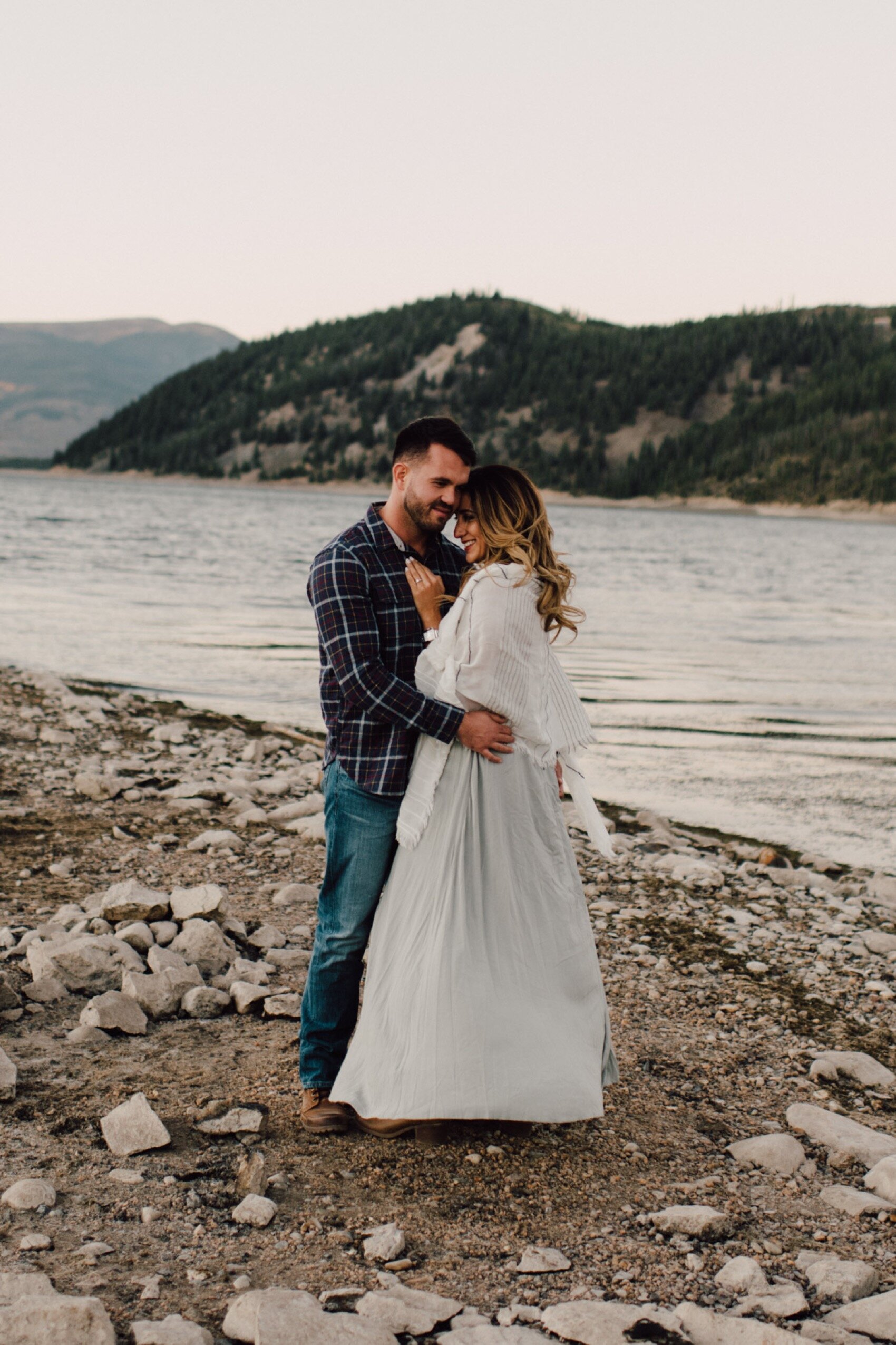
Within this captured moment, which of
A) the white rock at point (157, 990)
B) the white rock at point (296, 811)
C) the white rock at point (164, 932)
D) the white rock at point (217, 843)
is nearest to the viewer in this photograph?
the white rock at point (157, 990)

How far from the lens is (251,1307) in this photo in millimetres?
2918

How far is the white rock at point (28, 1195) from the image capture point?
136 inches

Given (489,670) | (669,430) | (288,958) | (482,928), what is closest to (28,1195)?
(482,928)

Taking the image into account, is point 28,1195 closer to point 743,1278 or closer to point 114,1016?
point 114,1016

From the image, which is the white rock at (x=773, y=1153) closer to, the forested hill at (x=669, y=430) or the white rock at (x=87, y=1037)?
the white rock at (x=87, y=1037)

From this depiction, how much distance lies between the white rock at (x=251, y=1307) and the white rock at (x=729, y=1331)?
3.32 ft

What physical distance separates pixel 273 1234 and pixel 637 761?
9057 millimetres

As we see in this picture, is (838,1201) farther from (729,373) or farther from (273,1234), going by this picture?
(729,373)

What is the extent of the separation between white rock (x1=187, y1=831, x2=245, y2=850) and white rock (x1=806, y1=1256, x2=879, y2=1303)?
501 centimetres

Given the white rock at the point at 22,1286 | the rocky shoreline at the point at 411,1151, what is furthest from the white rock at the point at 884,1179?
the white rock at the point at 22,1286

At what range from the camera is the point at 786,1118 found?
443cm

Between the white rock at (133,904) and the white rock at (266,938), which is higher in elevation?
the white rock at (133,904)

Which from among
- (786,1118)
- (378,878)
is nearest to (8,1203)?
(378,878)

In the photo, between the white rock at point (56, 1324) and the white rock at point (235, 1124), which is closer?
the white rock at point (56, 1324)
